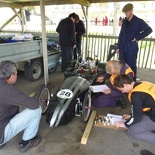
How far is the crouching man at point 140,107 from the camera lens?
182 cm

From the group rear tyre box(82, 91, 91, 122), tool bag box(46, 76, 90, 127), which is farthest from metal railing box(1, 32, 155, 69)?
tool bag box(46, 76, 90, 127)

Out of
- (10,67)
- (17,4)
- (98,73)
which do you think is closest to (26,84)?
(98,73)

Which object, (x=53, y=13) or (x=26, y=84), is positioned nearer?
(x=26, y=84)

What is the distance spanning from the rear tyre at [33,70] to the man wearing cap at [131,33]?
1.93 metres

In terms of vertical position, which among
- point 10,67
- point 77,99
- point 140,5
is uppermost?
point 140,5

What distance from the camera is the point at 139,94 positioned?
181 cm

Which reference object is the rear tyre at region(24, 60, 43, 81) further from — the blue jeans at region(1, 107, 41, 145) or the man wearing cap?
the blue jeans at region(1, 107, 41, 145)

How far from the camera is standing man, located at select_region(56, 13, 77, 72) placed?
165 inches

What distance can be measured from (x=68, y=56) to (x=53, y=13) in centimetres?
1291

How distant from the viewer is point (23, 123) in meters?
1.72

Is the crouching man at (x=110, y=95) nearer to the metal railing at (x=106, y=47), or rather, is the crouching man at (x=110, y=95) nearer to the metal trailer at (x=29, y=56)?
the metal trailer at (x=29, y=56)

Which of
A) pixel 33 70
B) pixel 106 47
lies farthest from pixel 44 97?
pixel 106 47

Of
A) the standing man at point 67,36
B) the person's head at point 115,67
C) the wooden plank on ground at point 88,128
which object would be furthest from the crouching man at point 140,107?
the standing man at point 67,36

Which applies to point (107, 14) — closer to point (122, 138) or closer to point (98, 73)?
point (98, 73)
